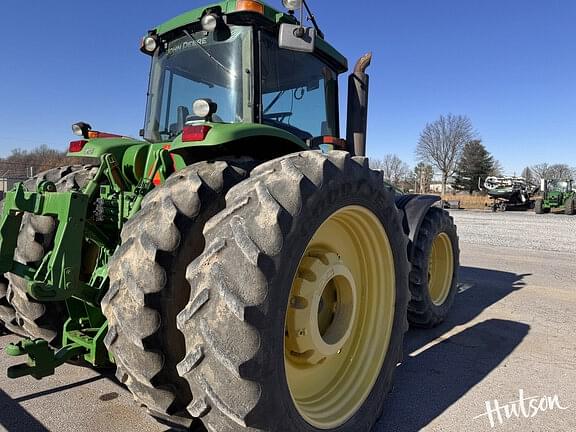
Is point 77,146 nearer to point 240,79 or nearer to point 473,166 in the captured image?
point 240,79

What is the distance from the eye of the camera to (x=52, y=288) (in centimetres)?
203

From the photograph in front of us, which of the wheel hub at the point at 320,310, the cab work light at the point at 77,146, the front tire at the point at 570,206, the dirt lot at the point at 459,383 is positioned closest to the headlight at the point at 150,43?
the cab work light at the point at 77,146

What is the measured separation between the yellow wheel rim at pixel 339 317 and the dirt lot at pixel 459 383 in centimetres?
35

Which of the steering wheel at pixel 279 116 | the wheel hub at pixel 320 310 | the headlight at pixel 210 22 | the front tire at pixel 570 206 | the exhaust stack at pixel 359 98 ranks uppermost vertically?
the headlight at pixel 210 22

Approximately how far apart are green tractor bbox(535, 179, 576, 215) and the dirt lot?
2684cm

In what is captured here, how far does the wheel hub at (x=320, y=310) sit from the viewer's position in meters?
2.18

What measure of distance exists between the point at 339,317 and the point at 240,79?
1.63 metres

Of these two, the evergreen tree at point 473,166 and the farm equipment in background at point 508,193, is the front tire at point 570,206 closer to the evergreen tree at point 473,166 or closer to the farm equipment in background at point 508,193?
the farm equipment in background at point 508,193

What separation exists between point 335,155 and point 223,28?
1313 mm

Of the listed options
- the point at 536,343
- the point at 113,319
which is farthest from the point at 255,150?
the point at 536,343

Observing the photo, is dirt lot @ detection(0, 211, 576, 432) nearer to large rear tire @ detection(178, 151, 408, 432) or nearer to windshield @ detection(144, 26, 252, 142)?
large rear tire @ detection(178, 151, 408, 432)

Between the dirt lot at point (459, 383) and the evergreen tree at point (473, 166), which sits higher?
the evergreen tree at point (473, 166)

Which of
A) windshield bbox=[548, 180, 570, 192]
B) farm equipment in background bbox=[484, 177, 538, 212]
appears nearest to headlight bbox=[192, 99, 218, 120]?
farm equipment in background bbox=[484, 177, 538, 212]

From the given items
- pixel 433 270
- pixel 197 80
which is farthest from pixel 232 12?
pixel 433 270
